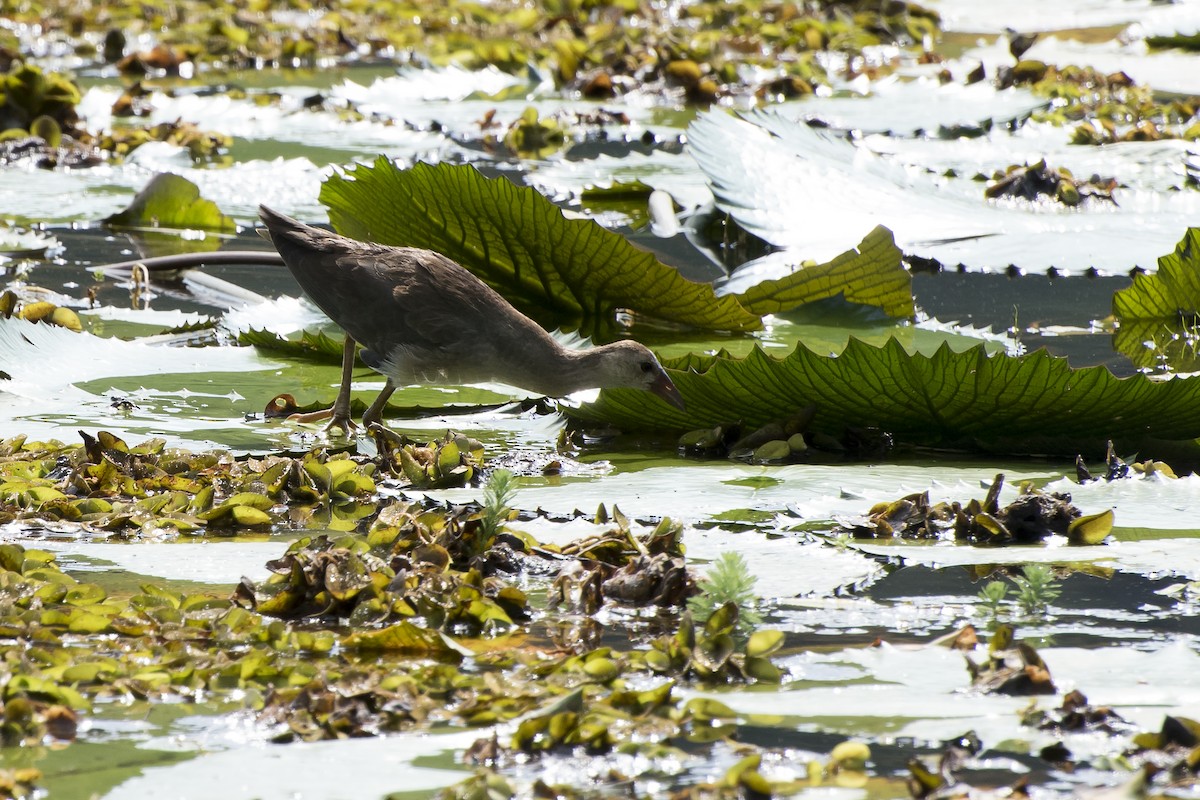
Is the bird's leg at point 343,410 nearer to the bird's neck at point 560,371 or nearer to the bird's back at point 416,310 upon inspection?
the bird's back at point 416,310

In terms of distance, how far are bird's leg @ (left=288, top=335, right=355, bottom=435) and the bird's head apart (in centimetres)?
68

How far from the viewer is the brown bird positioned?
4191 mm

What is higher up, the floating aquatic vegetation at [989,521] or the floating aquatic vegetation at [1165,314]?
the floating aquatic vegetation at [1165,314]

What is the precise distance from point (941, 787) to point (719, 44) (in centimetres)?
984

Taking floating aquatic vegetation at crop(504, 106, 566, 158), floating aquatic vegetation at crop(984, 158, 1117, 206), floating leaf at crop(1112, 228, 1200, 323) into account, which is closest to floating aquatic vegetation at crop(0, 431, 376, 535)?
floating leaf at crop(1112, 228, 1200, 323)

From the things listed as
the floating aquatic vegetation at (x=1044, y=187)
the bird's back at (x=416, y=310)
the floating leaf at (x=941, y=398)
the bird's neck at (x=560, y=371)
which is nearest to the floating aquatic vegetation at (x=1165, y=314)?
the floating leaf at (x=941, y=398)

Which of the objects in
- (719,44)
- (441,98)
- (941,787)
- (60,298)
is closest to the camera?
(941,787)

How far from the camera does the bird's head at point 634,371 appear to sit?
3846 mm

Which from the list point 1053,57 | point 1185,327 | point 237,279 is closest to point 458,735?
point 1185,327

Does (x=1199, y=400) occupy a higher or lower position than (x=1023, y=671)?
higher

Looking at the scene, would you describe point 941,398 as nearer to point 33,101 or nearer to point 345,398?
point 345,398

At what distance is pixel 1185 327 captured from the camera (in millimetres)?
4684

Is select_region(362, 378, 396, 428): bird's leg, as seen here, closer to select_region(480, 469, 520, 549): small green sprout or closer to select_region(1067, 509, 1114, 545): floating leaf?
select_region(480, 469, 520, 549): small green sprout

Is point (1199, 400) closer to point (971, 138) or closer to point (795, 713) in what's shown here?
point (795, 713)
